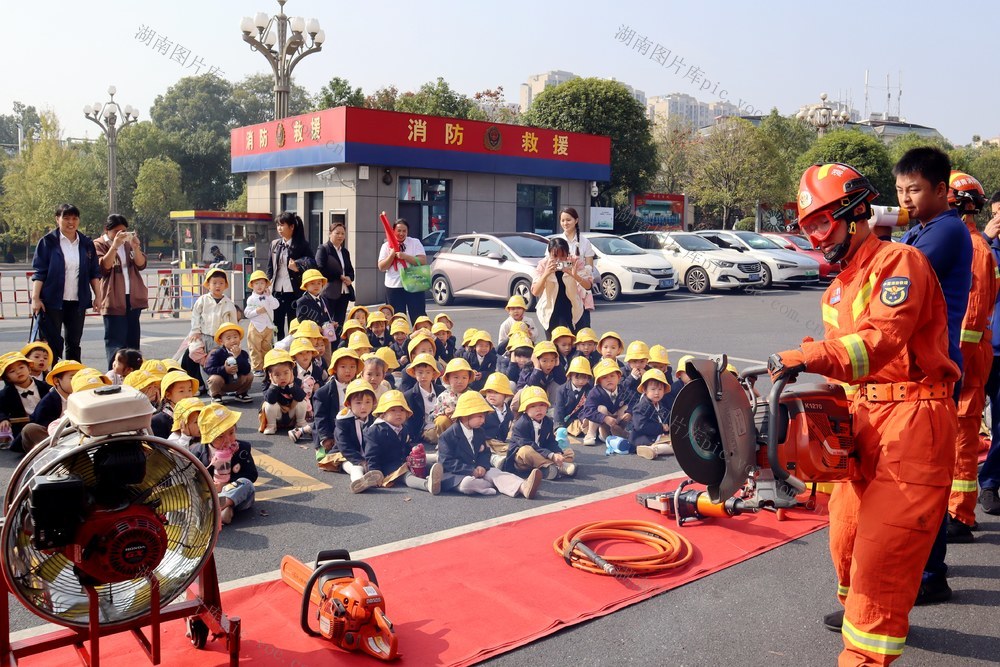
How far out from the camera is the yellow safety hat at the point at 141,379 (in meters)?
6.57

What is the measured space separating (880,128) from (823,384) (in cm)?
11981

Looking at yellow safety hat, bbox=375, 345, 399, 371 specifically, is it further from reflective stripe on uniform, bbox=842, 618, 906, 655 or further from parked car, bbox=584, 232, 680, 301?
parked car, bbox=584, 232, 680, 301

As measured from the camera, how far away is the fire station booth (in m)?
20.0

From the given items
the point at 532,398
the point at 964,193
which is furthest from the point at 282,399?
the point at 964,193

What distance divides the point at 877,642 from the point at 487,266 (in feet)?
49.9

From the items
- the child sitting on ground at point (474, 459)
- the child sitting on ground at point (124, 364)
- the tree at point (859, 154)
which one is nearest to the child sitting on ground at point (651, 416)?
the child sitting on ground at point (474, 459)

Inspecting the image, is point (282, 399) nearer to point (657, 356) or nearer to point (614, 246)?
point (657, 356)

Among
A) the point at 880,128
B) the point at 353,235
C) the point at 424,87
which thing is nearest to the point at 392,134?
the point at 353,235

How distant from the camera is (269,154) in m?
23.2

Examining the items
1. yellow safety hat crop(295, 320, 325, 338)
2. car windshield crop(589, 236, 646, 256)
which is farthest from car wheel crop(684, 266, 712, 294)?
yellow safety hat crop(295, 320, 325, 338)

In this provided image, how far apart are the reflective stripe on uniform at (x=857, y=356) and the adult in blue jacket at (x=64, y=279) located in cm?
769

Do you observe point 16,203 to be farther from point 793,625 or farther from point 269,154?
point 793,625

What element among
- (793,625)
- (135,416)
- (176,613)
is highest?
(135,416)

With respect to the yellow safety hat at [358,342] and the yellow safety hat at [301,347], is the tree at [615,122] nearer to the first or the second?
the yellow safety hat at [358,342]
